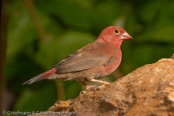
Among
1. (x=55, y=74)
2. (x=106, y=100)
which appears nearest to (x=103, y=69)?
(x=55, y=74)

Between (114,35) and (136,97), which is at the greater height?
(114,35)

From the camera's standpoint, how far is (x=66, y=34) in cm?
516

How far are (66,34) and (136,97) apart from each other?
250 cm

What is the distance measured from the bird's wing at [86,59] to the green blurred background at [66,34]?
714 mm

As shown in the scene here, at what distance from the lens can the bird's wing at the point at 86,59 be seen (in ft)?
13.1

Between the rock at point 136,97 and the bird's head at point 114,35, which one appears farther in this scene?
the bird's head at point 114,35

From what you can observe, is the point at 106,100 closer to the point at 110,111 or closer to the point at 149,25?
the point at 110,111

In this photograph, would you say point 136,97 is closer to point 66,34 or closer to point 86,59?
point 86,59

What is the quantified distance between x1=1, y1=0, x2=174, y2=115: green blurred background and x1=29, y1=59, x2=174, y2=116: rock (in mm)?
1782

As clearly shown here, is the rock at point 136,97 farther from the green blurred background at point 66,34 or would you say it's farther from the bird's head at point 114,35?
the green blurred background at point 66,34

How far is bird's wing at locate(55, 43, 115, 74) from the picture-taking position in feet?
13.1

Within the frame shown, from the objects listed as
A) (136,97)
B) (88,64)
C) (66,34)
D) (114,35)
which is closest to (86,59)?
(88,64)

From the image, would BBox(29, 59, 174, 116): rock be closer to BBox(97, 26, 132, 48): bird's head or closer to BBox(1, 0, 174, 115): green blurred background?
BBox(97, 26, 132, 48): bird's head

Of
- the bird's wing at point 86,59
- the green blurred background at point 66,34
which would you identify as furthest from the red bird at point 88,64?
the green blurred background at point 66,34
